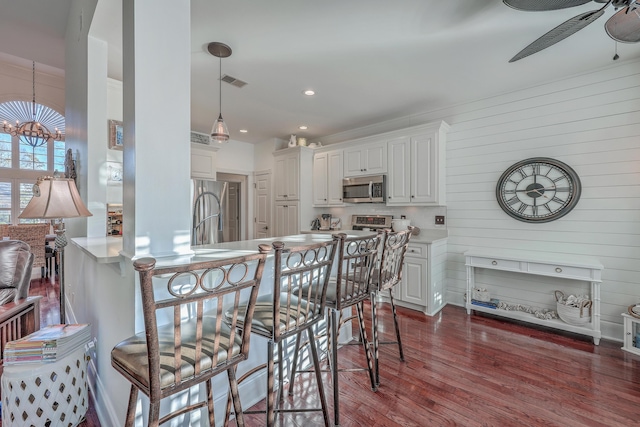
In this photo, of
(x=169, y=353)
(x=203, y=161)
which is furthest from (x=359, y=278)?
(x=203, y=161)

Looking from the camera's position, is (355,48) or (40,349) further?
(355,48)

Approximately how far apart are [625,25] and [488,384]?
7.87 ft

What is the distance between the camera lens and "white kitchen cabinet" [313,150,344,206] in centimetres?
489

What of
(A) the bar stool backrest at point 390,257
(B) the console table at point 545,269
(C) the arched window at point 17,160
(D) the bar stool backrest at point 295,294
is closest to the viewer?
(D) the bar stool backrest at point 295,294

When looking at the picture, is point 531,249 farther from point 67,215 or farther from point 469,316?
point 67,215

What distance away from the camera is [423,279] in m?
3.57

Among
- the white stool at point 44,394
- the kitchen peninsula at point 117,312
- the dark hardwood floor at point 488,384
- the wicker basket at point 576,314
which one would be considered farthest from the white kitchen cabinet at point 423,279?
the white stool at point 44,394

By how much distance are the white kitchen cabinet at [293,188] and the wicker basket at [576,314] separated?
146 inches

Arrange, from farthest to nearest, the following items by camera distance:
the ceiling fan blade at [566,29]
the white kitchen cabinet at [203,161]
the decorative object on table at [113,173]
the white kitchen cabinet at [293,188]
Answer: the white kitchen cabinet at [293,188], the white kitchen cabinet at [203,161], the decorative object on table at [113,173], the ceiling fan blade at [566,29]

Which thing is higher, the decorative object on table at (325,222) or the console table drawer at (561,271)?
the decorative object on table at (325,222)

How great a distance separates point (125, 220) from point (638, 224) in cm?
428

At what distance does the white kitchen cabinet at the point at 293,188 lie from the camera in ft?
17.0

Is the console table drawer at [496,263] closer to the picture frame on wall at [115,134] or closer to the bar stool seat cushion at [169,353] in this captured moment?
the bar stool seat cushion at [169,353]

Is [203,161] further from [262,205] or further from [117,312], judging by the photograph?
[117,312]
